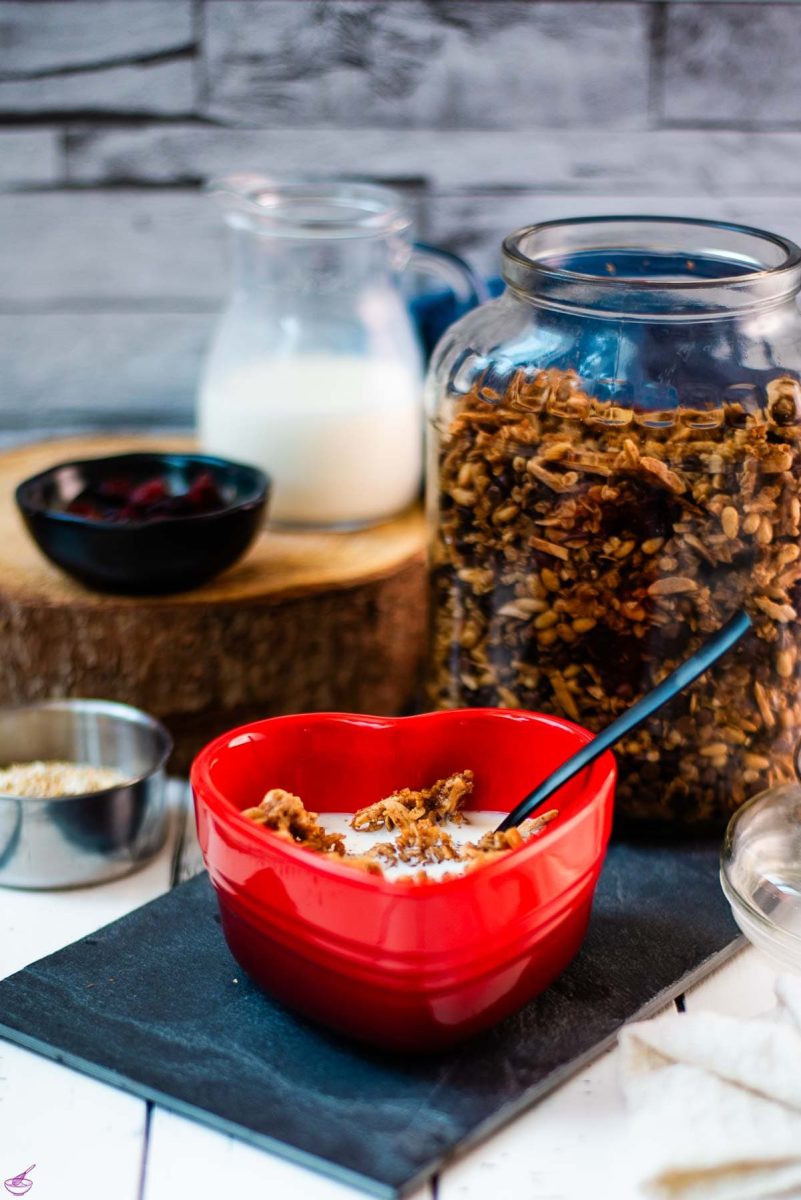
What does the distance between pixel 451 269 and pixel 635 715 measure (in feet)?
1.83

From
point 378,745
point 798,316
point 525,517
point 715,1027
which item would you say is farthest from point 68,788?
point 798,316

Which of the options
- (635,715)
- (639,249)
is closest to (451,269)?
(639,249)

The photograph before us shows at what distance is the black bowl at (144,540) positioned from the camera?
3.31 feet

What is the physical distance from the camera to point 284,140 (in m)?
1.36

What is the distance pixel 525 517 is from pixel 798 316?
219 millimetres

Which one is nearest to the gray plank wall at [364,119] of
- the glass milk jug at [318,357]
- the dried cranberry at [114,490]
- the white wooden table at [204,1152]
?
the glass milk jug at [318,357]

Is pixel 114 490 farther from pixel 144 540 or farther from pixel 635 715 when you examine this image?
pixel 635 715

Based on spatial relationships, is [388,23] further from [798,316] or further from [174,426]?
[798,316]

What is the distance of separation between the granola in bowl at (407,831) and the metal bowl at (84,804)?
0.51 feet

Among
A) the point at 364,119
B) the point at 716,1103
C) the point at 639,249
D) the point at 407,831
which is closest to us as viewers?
the point at 716,1103

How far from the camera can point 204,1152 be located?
66 centimetres

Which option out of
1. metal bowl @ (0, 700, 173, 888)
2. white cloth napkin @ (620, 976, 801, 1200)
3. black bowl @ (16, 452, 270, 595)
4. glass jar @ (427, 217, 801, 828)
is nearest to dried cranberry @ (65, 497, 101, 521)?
black bowl @ (16, 452, 270, 595)

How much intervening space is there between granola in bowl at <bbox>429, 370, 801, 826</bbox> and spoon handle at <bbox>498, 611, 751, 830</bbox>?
56 millimetres

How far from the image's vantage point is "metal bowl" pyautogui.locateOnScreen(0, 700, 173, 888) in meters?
0.88
